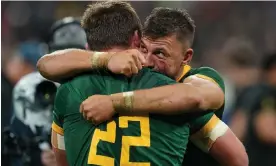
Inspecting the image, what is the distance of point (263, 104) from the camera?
598cm

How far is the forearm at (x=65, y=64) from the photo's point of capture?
246cm

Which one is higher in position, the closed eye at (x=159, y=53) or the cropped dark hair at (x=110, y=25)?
the cropped dark hair at (x=110, y=25)

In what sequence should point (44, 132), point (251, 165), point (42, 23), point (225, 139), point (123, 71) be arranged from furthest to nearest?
point (42, 23) → point (251, 165) → point (44, 132) → point (225, 139) → point (123, 71)

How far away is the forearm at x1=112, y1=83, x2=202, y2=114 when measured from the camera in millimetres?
2336

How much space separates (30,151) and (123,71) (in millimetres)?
2752

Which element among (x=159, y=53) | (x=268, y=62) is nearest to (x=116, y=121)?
(x=159, y=53)

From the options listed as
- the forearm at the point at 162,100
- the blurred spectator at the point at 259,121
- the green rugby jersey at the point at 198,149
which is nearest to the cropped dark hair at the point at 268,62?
the blurred spectator at the point at 259,121

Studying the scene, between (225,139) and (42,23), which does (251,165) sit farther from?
(225,139)

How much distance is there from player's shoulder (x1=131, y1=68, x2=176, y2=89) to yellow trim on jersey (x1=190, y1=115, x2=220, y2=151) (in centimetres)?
24

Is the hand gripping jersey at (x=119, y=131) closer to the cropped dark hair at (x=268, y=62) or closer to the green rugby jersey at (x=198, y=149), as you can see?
the green rugby jersey at (x=198, y=149)

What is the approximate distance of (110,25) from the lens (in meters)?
2.45

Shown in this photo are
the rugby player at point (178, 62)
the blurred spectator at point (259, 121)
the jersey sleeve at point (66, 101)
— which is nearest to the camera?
the jersey sleeve at point (66, 101)

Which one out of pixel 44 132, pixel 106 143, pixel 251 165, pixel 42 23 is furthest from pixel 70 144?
pixel 42 23

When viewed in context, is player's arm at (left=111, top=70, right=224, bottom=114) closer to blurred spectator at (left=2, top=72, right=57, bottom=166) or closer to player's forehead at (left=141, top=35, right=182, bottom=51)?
Result: player's forehead at (left=141, top=35, right=182, bottom=51)
